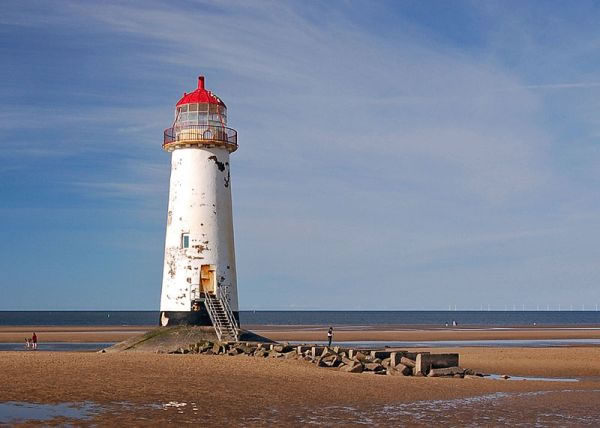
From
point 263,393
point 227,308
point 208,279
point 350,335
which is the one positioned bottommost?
point 350,335

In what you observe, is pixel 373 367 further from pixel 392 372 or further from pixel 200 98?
pixel 200 98

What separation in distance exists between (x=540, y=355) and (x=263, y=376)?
67.2 feet

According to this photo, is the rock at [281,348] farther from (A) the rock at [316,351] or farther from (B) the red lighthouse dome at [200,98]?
(B) the red lighthouse dome at [200,98]

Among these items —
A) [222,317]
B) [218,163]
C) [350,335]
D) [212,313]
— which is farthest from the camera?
[350,335]

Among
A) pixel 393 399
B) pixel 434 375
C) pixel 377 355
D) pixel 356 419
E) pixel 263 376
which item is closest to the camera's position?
pixel 356 419

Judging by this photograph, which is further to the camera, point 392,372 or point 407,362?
point 407,362

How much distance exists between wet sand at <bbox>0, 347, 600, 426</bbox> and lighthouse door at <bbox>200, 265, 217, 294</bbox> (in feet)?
→ 14.0

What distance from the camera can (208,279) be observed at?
102ft

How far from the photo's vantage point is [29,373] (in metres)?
21.0

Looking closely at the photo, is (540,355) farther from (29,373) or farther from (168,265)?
(29,373)

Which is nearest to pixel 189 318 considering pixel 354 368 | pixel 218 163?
pixel 218 163

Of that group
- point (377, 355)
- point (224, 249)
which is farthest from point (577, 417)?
point (224, 249)

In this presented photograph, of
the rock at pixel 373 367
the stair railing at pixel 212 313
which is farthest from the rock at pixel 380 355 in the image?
the stair railing at pixel 212 313

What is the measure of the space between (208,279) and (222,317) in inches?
61.9
